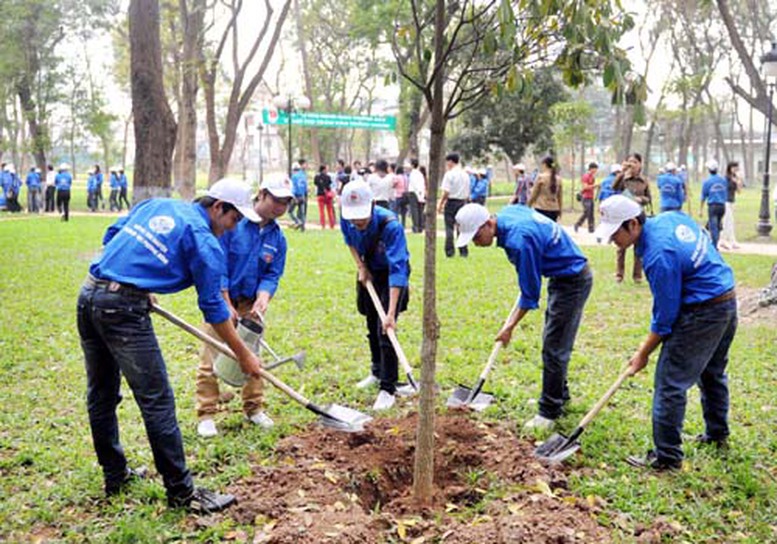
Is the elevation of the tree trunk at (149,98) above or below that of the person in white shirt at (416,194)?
above

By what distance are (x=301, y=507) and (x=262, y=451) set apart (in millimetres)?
918

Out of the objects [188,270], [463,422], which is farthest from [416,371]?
[188,270]

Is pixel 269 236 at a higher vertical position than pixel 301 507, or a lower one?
higher

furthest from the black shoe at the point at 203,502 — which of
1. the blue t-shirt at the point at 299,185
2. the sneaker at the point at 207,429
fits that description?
the blue t-shirt at the point at 299,185

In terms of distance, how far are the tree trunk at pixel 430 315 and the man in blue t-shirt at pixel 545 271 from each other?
0.68 metres

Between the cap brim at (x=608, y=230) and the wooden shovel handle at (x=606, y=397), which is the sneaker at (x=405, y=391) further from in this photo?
the cap brim at (x=608, y=230)

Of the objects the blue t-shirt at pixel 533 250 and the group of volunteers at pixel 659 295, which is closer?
the group of volunteers at pixel 659 295

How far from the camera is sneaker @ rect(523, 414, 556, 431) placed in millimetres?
4961

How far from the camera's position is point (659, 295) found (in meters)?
4.04

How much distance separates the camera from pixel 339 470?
4344 mm

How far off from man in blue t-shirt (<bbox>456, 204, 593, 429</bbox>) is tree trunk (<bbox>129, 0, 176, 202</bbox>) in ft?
19.7

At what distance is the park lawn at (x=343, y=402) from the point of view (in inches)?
151

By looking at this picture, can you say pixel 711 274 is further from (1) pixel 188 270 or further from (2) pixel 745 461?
(1) pixel 188 270

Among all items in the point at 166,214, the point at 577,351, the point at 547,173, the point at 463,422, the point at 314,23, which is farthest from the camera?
the point at 314,23
